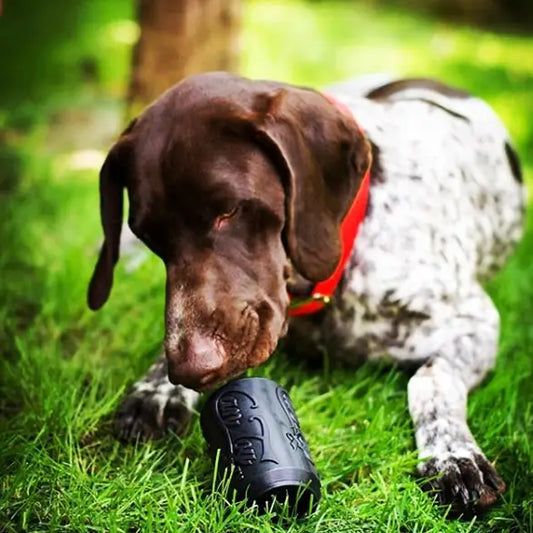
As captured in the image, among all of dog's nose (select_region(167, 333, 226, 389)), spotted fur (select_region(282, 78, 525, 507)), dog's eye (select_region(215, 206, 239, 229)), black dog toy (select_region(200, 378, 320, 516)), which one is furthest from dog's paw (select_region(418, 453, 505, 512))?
dog's eye (select_region(215, 206, 239, 229))

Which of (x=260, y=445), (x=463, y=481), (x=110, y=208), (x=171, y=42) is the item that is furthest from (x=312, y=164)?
(x=171, y=42)

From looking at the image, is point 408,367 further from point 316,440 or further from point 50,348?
point 50,348

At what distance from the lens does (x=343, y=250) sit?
2.77 metres

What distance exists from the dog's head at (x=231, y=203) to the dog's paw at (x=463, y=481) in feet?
1.75

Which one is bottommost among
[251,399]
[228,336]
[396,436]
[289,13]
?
[289,13]

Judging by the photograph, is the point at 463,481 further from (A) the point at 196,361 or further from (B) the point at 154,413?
(B) the point at 154,413

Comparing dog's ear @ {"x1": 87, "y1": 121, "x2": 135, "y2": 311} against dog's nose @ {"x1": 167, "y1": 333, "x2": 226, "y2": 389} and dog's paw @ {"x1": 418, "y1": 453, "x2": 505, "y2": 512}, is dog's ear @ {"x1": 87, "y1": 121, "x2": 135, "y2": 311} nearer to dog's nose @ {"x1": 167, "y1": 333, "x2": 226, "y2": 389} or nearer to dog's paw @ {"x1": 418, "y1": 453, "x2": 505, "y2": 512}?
dog's nose @ {"x1": 167, "y1": 333, "x2": 226, "y2": 389}

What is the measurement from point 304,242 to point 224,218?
27 cm

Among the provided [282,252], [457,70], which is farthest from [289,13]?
[282,252]

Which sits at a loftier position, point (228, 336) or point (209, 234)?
point (209, 234)

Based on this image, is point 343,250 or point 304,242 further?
point 343,250

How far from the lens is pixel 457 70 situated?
25.4ft

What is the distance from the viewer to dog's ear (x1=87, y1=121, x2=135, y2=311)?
101 inches

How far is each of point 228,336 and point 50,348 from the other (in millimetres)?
1045
